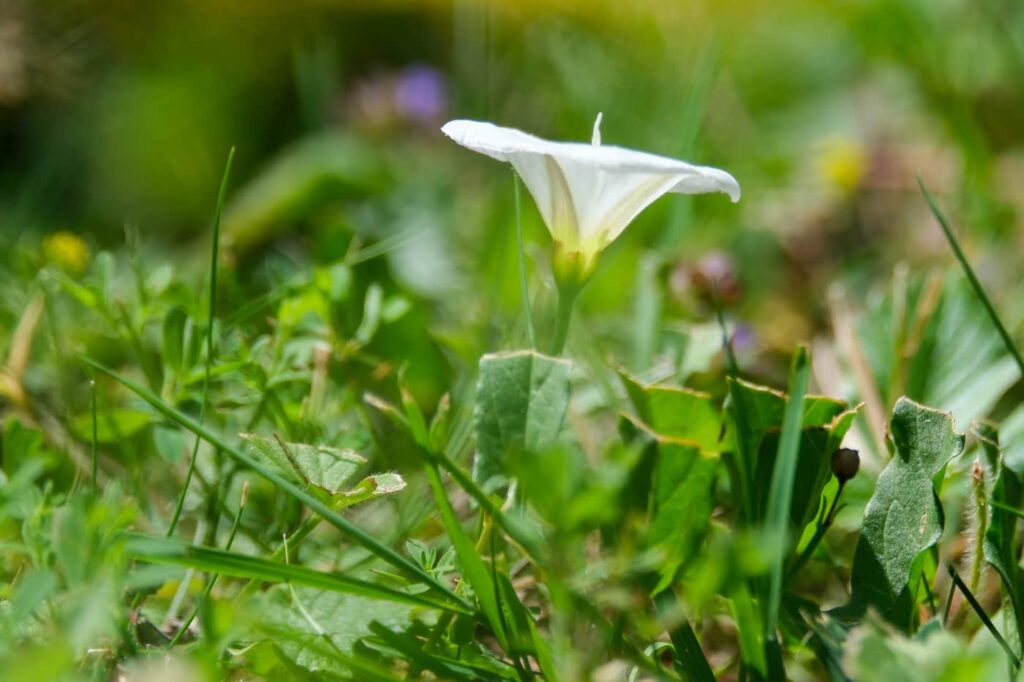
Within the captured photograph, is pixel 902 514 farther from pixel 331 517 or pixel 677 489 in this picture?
pixel 331 517

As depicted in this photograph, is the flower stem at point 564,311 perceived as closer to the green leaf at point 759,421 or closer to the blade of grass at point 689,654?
the green leaf at point 759,421

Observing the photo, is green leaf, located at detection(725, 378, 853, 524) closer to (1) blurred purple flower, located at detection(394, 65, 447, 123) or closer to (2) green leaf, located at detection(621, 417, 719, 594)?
(2) green leaf, located at detection(621, 417, 719, 594)

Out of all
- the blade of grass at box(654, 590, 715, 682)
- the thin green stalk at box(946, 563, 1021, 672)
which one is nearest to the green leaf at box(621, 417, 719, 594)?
the blade of grass at box(654, 590, 715, 682)

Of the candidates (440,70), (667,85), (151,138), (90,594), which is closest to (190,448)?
(90,594)

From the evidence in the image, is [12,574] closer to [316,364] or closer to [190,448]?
[190,448]

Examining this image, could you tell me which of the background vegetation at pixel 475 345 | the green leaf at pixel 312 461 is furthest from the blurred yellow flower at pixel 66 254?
the green leaf at pixel 312 461

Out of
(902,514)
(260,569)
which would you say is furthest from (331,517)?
(902,514)
